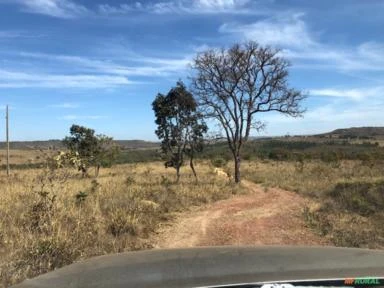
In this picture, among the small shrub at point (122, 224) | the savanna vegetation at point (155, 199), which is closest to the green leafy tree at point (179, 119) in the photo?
the savanna vegetation at point (155, 199)

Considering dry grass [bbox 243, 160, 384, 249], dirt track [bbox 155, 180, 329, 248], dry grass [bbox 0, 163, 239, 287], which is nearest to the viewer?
dry grass [bbox 0, 163, 239, 287]

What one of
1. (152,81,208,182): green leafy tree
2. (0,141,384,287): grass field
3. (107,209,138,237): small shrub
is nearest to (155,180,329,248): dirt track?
(0,141,384,287): grass field

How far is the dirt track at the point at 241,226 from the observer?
502 inches

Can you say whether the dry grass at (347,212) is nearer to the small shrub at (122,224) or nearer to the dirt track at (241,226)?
the dirt track at (241,226)

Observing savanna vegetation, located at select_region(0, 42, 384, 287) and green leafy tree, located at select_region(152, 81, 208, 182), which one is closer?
savanna vegetation, located at select_region(0, 42, 384, 287)

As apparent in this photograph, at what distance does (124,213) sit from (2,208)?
2.82 metres

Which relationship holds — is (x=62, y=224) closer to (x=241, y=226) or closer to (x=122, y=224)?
(x=122, y=224)

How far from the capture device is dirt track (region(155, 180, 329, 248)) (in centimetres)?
1274

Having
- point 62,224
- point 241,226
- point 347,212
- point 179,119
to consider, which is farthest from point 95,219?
point 179,119

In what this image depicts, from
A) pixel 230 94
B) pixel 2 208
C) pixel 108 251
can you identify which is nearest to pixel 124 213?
pixel 2 208

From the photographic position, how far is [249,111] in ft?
89.6

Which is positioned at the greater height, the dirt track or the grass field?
the grass field

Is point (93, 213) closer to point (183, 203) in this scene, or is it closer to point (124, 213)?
point (124, 213)

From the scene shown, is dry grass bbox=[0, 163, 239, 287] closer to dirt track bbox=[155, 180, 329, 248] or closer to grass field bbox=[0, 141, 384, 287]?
grass field bbox=[0, 141, 384, 287]
